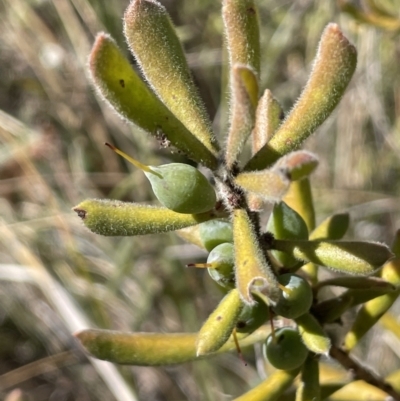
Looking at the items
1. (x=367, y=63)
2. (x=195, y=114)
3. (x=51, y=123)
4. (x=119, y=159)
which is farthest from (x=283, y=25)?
(x=195, y=114)

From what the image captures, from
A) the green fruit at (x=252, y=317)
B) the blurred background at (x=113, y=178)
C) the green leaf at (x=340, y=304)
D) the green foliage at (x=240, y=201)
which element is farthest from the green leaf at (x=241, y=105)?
the blurred background at (x=113, y=178)

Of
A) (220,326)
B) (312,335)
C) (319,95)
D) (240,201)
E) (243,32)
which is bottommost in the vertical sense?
(312,335)

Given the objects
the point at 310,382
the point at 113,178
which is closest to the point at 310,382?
the point at 310,382

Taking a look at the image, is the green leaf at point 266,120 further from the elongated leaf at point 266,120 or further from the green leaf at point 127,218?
the green leaf at point 127,218

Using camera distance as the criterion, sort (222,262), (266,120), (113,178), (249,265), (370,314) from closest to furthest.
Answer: (249,265) → (222,262) → (266,120) → (370,314) → (113,178)

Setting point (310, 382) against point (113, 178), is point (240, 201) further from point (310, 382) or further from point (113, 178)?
point (113, 178)

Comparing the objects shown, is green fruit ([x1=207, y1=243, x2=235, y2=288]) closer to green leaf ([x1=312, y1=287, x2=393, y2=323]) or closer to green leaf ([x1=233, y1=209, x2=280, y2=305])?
green leaf ([x1=233, y1=209, x2=280, y2=305])
